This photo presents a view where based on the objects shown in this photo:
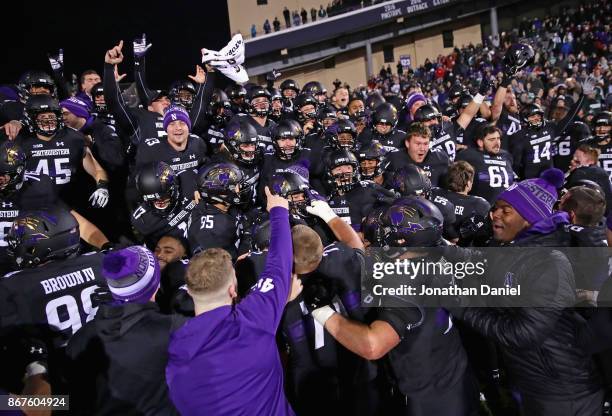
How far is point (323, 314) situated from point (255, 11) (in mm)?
34846

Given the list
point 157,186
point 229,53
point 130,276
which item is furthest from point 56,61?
point 130,276

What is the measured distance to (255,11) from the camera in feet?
113

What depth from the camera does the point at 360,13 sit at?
32344mm

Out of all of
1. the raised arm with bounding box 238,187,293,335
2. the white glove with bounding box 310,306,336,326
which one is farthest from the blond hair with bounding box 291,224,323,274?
the white glove with bounding box 310,306,336,326

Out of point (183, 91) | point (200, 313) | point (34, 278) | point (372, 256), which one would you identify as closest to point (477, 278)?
point (372, 256)

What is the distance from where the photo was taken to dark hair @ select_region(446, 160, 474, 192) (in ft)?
16.9

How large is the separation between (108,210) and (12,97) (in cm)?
286

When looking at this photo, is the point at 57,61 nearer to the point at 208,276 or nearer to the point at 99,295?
the point at 99,295

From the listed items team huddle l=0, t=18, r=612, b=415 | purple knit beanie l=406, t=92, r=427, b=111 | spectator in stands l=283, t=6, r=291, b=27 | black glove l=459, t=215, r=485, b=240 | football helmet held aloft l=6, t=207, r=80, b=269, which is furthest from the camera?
spectator in stands l=283, t=6, r=291, b=27

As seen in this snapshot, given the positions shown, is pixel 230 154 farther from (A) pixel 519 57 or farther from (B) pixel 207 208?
(A) pixel 519 57

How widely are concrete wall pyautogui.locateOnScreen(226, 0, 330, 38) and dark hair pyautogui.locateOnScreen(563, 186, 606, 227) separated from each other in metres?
31.9

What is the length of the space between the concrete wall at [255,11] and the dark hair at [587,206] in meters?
31.9

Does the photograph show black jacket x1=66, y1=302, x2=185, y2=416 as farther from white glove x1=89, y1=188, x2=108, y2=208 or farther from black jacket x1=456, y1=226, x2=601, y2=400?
white glove x1=89, y1=188, x2=108, y2=208

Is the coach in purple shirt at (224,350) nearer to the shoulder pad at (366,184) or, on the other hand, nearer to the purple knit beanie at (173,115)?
the shoulder pad at (366,184)
